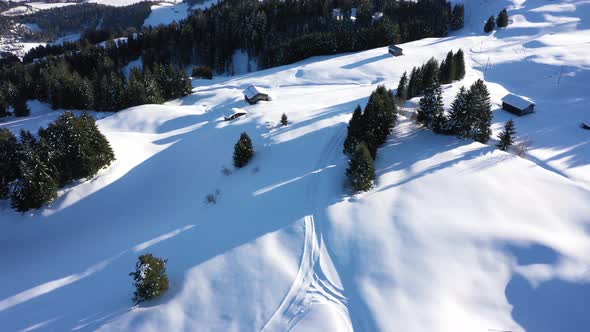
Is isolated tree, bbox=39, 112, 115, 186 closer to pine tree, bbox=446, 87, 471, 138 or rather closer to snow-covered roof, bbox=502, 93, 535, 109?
pine tree, bbox=446, 87, 471, 138

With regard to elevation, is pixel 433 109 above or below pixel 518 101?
above

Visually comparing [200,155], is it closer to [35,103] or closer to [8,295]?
[8,295]

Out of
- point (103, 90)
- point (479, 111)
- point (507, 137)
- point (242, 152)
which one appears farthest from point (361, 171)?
point (103, 90)

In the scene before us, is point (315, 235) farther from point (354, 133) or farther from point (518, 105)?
point (518, 105)

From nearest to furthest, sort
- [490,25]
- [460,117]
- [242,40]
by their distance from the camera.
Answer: [460,117], [490,25], [242,40]

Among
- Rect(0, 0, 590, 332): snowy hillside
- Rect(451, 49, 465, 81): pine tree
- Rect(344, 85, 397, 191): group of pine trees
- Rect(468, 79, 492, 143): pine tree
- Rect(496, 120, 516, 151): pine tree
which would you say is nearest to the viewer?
Rect(0, 0, 590, 332): snowy hillside

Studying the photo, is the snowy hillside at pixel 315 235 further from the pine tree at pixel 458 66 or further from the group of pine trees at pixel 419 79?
the pine tree at pixel 458 66

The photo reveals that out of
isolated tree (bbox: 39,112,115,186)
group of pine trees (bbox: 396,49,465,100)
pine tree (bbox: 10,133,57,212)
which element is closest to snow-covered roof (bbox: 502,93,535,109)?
group of pine trees (bbox: 396,49,465,100)
